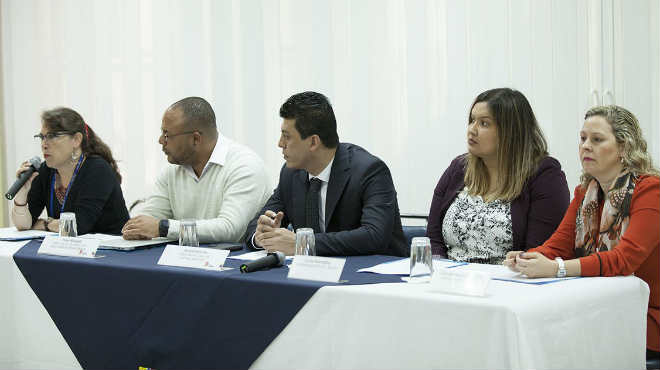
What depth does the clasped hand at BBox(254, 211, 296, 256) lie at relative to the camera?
7.49 feet

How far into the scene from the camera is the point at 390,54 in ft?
12.9

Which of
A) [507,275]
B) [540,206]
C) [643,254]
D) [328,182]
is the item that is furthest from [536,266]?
[328,182]

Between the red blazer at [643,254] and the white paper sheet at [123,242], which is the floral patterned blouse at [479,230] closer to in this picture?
the red blazer at [643,254]

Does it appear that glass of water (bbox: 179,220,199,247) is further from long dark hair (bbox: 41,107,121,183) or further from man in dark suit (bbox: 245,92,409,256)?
long dark hair (bbox: 41,107,121,183)

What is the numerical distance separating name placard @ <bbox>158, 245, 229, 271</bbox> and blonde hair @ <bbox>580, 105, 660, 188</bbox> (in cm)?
115

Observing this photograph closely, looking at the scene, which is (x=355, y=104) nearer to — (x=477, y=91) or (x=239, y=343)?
(x=477, y=91)

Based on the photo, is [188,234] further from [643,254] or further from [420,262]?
[643,254]

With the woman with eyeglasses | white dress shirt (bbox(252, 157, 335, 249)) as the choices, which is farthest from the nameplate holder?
the woman with eyeglasses

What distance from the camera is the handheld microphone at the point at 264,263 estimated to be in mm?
1968

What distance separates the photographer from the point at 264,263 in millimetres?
2002

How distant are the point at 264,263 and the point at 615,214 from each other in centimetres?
98

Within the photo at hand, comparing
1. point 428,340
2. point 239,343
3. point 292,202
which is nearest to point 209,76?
point 292,202

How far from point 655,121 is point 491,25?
0.93m

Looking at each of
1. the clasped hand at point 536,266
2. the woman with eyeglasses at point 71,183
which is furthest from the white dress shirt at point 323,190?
the woman with eyeglasses at point 71,183
